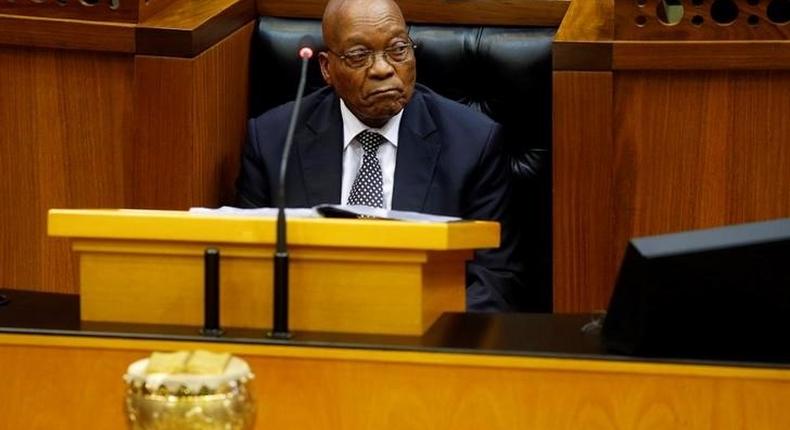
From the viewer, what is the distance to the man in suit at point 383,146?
8.60 feet

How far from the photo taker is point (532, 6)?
2748 millimetres

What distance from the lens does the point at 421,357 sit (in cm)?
160

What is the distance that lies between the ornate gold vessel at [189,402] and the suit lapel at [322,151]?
149 cm

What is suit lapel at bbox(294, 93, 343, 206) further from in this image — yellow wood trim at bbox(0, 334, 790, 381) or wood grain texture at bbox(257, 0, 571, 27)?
yellow wood trim at bbox(0, 334, 790, 381)

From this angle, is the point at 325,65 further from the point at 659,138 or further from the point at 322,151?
the point at 659,138

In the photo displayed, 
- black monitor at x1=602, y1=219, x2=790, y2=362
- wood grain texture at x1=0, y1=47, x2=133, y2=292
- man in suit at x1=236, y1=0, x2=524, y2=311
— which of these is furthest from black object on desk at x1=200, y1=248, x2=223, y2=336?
wood grain texture at x1=0, y1=47, x2=133, y2=292

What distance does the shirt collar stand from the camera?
2.69 meters

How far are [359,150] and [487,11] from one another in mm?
336

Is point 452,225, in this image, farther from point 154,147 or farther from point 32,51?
point 32,51

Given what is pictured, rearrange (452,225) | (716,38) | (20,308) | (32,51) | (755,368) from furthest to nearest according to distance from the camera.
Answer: (32,51)
(716,38)
(20,308)
(452,225)
(755,368)

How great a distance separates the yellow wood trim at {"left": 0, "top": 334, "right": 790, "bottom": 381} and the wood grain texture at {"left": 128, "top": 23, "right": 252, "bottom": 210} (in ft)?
3.26

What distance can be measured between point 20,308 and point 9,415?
21 centimetres

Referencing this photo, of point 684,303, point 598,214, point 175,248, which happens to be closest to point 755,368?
point 684,303

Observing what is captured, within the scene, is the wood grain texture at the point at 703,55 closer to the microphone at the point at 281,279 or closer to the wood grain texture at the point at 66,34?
the wood grain texture at the point at 66,34
